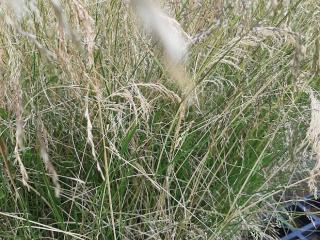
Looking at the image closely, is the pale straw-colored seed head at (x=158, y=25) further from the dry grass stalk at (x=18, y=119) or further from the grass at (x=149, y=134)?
the grass at (x=149, y=134)

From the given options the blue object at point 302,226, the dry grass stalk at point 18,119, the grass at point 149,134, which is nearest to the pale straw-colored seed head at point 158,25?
the dry grass stalk at point 18,119

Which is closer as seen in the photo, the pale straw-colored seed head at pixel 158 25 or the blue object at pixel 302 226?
the pale straw-colored seed head at pixel 158 25

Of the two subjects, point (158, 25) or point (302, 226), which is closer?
point (158, 25)

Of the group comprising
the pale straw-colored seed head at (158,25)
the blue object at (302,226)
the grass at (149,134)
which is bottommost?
the blue object at (302,226)

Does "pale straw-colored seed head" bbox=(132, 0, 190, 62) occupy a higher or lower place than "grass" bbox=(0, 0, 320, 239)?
higher

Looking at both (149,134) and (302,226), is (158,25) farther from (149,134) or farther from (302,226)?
(302,226)

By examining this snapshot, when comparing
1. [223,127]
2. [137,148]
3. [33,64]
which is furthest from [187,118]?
[33,64]

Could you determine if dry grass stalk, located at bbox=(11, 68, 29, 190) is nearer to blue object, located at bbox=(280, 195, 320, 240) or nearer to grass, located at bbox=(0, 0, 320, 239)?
grass, located at bbox=(0, 0, 320, 239)

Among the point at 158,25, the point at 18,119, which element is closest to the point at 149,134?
the point at 18,119

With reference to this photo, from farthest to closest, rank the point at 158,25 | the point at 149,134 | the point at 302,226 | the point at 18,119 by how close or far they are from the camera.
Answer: the point at 302,226, the point at 149,134, the point at 18,119, the point at 158,25

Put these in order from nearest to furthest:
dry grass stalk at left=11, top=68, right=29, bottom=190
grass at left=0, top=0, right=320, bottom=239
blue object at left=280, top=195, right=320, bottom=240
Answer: dry grass stalk at left=11, top=68, right=29, bottom=190
grass at left=0, top=0, right=320, bottom=239
blue object at left=280, top=195, right=320, bottom=240

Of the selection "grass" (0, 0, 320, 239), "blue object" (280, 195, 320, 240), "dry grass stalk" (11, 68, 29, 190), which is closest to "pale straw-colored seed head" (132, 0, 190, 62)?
"dry grass stalk" (11, 68, 29, 190)

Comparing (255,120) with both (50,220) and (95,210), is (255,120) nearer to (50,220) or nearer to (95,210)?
(95,210)

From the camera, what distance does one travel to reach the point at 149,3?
25 centimetres
